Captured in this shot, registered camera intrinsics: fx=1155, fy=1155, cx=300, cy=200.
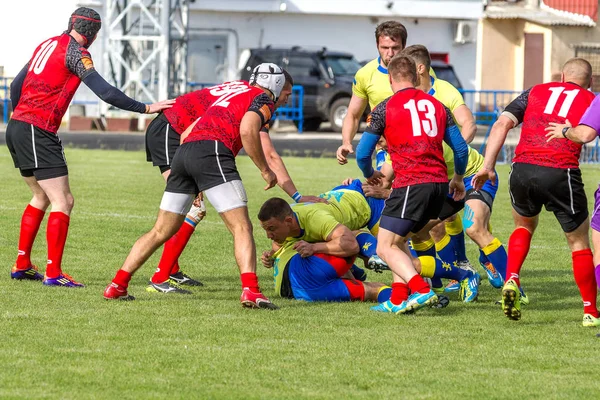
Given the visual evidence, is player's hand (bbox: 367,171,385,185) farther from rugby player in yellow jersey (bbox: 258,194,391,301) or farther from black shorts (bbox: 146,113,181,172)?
black shorts (bbox: 146,113,181,172)

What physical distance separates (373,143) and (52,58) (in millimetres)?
2760

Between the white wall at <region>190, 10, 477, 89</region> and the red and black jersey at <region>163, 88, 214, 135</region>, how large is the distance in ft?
109

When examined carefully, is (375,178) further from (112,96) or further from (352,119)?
(112,96)

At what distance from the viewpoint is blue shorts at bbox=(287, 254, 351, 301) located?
28.5ft

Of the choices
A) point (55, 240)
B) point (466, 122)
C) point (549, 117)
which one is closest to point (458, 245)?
point (466, 122)

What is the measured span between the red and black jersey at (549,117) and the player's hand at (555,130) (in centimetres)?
9

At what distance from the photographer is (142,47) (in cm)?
3797

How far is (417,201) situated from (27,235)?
3.40 meters

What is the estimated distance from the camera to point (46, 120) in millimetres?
9125

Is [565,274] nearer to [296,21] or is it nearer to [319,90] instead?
[319,90]

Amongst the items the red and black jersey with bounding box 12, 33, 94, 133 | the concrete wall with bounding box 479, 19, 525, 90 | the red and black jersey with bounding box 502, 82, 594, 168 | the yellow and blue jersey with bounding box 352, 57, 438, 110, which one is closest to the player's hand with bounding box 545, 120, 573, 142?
the red and black jersey with bounding box 502, 82, 594, 168

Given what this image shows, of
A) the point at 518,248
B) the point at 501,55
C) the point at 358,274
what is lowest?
the point at 358,274

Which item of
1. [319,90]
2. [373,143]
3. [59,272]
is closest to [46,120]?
[59,272]

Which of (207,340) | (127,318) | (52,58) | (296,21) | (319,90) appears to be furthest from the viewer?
(296,21)
